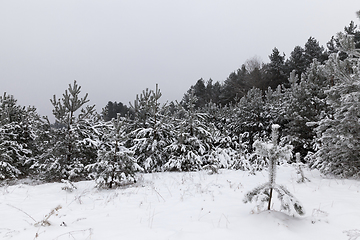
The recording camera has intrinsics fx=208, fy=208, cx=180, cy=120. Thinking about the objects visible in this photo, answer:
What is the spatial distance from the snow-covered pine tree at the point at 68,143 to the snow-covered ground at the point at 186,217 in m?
3.25

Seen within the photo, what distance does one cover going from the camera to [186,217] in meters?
3.58

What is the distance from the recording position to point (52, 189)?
684 cm

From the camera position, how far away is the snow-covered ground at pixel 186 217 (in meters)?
2.88

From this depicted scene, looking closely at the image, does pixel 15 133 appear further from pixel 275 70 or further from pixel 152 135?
pixel 275 70

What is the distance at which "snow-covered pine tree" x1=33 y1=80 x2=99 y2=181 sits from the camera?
8914 mm

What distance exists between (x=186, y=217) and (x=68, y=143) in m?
7.54

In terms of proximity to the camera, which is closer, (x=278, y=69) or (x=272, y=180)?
(x=272, y=180)

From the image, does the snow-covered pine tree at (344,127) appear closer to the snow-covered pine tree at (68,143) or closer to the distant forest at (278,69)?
the snow-covered pine tree at (68,143)

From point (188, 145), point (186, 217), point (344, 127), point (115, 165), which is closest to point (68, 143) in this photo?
point (115, 165)

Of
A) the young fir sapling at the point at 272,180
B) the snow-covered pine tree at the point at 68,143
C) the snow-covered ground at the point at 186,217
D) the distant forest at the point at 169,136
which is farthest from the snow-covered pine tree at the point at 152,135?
the young fir sapling at the point at 272,180

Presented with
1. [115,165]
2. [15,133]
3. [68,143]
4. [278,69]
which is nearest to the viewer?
[115,165]

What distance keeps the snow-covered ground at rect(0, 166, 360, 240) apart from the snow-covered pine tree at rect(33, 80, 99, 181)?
3245 mm

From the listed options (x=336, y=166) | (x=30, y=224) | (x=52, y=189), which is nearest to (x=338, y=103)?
(x=336, y=166)

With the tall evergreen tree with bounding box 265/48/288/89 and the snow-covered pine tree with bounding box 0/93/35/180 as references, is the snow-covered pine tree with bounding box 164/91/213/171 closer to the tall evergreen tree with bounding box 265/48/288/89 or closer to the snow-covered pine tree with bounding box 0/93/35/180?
the snow-covered pine tree with bounding box 0/93/35/180
